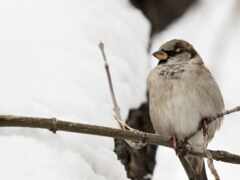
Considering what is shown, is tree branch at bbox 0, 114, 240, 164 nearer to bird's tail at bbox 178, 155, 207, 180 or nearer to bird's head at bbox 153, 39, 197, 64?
bird's tail at bbox 178, 155, 207, 180

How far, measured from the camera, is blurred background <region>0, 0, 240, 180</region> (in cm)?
202

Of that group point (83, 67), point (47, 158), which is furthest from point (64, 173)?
point (83, 67)

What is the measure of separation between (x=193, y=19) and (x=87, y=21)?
934mm

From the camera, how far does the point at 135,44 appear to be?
11.8ft

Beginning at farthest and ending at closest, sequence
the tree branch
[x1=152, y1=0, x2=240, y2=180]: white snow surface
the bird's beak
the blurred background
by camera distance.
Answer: [x1=152, y1=0, x2=240, y2=180]: white snow surface < the bird's beak < the blurred background < the tree branch

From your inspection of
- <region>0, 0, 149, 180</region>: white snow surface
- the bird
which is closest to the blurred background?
<region>0, 0, 149, 180</region>: white snow surface

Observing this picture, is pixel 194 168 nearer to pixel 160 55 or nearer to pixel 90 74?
pixel 160 55

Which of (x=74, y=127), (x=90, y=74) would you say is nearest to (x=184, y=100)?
(x=90, y=74)

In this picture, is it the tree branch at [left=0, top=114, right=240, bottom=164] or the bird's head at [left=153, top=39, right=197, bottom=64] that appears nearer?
the tree branch at [left=0, top=114, right=240, bottom=164]

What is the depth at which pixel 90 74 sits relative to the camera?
2.87 m

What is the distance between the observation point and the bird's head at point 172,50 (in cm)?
275

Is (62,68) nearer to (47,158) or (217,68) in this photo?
(47,158)

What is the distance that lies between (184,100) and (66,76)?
49 centimetres

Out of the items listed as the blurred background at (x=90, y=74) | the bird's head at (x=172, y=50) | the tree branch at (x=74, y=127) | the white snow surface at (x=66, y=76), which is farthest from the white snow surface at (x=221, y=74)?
the tree branch at (x=74, y=127)
